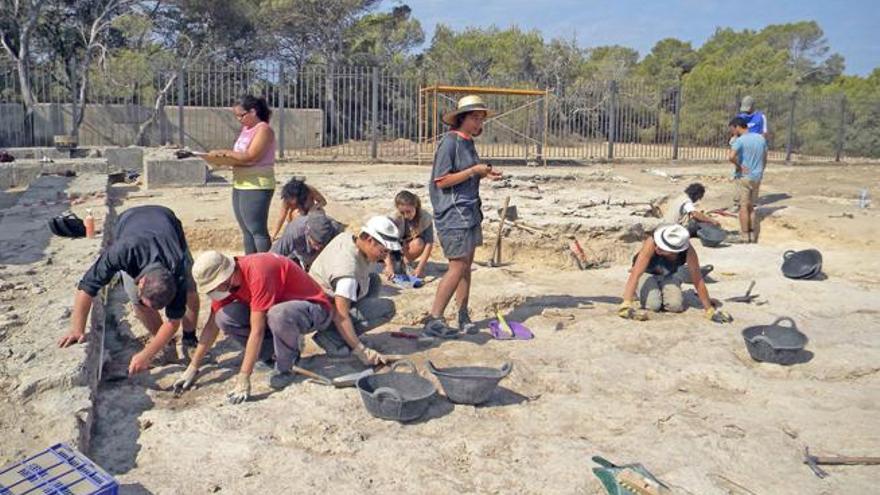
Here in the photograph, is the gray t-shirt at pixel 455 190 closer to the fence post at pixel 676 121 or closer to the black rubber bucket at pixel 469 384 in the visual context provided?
the black rubber bucket at pixel 469 384

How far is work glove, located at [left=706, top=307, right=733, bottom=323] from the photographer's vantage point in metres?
6.10

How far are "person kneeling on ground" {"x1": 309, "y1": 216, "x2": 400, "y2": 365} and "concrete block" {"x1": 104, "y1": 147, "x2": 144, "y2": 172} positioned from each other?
1089 centimetres

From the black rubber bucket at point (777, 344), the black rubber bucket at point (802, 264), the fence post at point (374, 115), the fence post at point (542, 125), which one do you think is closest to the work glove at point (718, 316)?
the black rubber bucket at point (777, 344)

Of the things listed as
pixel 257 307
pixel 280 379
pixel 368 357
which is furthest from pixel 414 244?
pixel 257 307

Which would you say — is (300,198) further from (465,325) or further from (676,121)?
(676,121)

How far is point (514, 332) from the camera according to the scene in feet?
18.6

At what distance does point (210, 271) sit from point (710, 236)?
21.6ft

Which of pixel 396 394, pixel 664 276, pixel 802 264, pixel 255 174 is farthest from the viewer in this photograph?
pixel 802 264

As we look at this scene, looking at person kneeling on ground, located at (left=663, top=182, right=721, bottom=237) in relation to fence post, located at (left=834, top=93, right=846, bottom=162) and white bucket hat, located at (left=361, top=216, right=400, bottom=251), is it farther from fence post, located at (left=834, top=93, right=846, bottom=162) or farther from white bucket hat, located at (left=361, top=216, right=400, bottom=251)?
fence post, located at (left=834, top=93, right=846, bottom=162)

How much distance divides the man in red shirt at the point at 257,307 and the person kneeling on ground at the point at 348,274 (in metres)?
0.11

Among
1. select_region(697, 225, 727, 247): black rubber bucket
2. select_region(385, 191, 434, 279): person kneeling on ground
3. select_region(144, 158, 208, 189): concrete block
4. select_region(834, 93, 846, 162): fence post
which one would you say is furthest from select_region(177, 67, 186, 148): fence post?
select_region(834, 93, 846, 162): fence post

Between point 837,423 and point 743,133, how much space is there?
6.44 m

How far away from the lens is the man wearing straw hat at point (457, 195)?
533 cm

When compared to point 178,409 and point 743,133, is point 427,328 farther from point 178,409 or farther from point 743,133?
point 743,133
